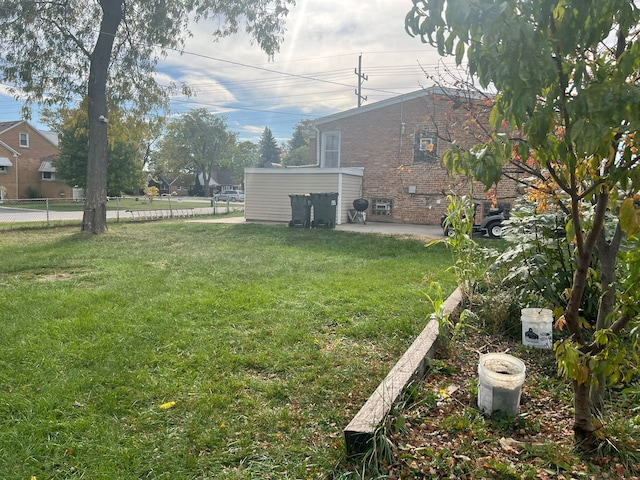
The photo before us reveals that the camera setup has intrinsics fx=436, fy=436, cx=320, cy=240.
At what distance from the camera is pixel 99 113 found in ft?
40.0

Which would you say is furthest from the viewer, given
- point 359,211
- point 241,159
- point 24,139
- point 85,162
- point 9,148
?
point 241,159

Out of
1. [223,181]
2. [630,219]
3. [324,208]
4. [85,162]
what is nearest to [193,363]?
[630,219]

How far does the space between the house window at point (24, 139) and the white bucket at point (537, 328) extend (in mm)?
41741

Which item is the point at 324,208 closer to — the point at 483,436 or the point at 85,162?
the point at 483,436

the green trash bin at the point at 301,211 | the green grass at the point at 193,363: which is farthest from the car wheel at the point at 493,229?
the green grass at the point at 193,363

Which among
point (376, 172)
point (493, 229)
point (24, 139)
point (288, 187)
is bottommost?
point (493, 229)

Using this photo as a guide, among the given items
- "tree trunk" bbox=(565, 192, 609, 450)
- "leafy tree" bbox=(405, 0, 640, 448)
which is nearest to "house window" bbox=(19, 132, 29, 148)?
"leafy tree" bbox=(405, 0, 640, 448)

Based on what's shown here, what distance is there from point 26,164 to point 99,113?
92.9 feet

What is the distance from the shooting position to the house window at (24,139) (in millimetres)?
35375

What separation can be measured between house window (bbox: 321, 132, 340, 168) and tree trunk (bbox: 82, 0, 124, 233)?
29.3 ft

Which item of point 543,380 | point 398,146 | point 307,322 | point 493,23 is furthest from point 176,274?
point 398,146

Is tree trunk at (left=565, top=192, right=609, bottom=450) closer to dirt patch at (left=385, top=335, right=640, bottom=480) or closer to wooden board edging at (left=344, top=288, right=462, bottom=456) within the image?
dirt patch at (left=385, top=335, right=640, bottom=480)

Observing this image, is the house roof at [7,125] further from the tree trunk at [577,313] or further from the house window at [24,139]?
the tree trunk at [577,313]

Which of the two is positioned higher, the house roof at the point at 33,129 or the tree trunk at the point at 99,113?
the house roof at the point at 33,129
